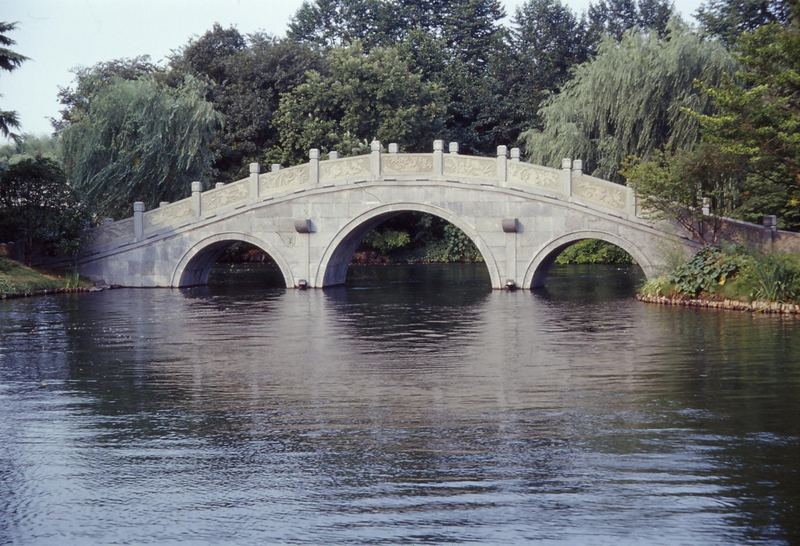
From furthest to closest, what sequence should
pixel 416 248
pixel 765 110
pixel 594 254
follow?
1. pixel 416 248
2. pixel 594 254
3. pixel 765 110

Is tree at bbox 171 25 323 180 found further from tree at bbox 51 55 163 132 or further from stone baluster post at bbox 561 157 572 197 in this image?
stone baluster post at bbox 561 157 572 197

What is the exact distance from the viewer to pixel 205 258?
32594 mm

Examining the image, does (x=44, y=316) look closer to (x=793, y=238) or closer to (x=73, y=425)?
(x=73, y=425)

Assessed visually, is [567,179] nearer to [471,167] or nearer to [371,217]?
[471,167]

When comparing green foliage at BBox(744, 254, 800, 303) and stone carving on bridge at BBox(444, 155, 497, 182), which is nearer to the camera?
green foliage at BBox(744, 254, 800, 303)

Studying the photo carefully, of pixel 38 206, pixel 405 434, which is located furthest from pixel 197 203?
pixel 405 434

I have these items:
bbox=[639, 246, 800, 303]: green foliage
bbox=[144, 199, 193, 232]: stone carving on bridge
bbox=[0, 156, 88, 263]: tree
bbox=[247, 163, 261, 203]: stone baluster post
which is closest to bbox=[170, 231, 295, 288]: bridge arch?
bbox=[144, 199, 193, 232]: stone carving on bridge

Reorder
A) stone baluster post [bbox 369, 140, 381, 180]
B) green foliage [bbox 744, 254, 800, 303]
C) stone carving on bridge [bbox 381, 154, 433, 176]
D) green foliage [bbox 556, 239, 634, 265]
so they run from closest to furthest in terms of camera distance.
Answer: green foliage [bbox 744, 254, 800, 303]
stone carving on bridge [bbox 381, 154, 433, 176]
stone baluster post [bbox 369, 140, 381, 180]
green foliage [bbox 556, 239, 634, 265]

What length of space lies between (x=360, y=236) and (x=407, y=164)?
139 inches

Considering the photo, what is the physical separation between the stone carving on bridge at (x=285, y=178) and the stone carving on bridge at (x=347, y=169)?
1.84ft

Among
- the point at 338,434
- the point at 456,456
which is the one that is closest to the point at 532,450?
the point at 456,456

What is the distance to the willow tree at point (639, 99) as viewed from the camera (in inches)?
1266

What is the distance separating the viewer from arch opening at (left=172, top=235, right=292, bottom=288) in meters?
31.0

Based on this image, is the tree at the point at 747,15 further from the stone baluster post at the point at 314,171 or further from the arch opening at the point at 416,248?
the stone baluster post at the point at 314,171
